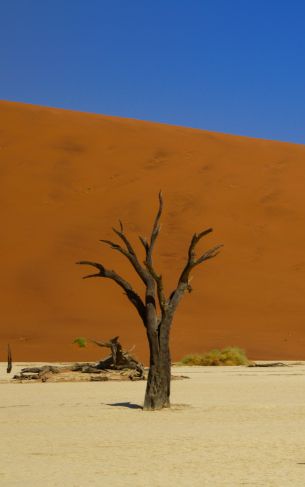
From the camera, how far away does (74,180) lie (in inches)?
2013

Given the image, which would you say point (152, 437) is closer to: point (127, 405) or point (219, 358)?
point (127, 405)

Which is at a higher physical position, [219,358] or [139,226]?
[139,226]

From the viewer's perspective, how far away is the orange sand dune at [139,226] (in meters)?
35.6

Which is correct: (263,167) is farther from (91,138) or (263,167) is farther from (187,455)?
(187,455)

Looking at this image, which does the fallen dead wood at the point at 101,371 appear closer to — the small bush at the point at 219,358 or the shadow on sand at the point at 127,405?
the shadow on sand at the point at 127,405

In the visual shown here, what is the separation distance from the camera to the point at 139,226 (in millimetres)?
45344

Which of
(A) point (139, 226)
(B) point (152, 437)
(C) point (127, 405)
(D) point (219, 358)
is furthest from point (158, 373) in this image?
(A) point (139, 226)

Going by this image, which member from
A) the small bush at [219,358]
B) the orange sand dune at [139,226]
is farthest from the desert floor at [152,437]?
the orange sand dune at [139,226]

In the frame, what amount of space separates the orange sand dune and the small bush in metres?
1.80

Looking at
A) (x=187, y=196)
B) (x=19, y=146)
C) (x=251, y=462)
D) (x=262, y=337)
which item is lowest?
(x=251, y=462)

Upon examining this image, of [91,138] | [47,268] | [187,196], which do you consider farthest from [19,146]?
[47,268]

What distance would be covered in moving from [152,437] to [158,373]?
373 centimetres

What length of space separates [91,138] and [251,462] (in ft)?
161

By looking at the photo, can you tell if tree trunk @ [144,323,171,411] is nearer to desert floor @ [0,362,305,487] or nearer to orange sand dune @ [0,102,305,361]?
desert floor @ [0,362,305,487]
